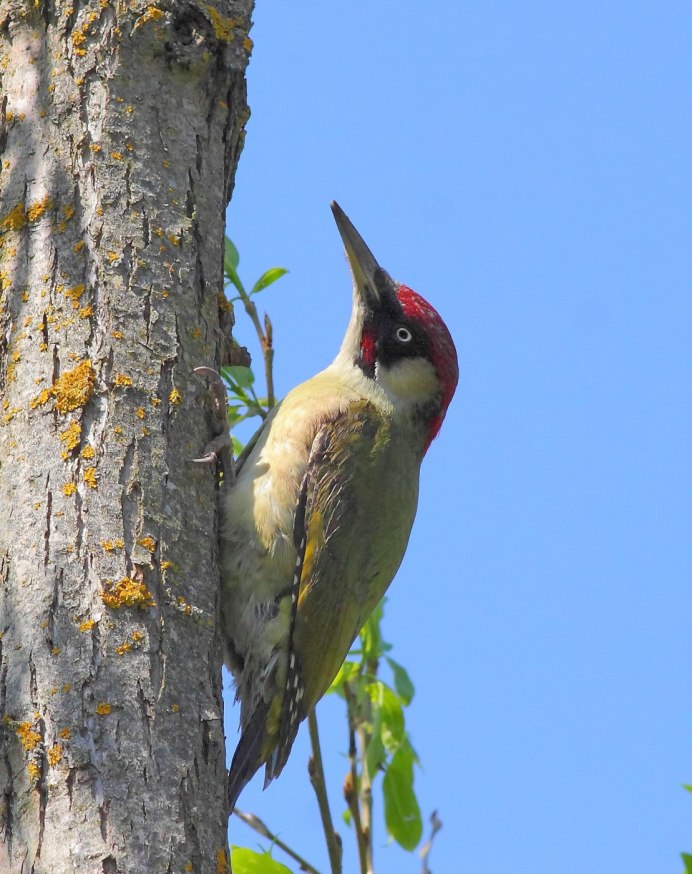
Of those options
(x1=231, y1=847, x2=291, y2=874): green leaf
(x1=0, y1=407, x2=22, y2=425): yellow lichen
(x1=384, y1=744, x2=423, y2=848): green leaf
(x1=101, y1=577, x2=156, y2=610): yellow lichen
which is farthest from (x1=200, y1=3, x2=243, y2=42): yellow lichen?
(x1=384, y1=744, x2=423, y2=848): green leaf

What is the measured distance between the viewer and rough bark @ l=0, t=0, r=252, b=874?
2.28 metres

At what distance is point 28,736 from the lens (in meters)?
2.28

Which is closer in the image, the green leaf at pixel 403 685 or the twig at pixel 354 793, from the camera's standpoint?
the twig at pixel 354 793

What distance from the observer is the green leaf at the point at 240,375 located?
3.51 meters

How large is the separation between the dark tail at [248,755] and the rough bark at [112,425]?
770 millimetres

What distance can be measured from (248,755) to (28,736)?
4.14 ft

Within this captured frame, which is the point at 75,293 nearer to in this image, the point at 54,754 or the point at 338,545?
the point at 54,754

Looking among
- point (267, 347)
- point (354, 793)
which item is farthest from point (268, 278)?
point (354, 793)

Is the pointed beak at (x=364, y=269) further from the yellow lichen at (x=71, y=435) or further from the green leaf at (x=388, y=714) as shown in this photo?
the yellow lichen at (x=71, y=435)

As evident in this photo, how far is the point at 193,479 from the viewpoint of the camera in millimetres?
2840

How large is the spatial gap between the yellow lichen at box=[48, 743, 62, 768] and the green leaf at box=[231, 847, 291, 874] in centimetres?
83

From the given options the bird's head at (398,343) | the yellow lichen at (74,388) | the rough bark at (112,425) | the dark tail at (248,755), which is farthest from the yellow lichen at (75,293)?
the bird's head at (398,343)

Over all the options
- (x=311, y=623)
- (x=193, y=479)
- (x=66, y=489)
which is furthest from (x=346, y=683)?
(x=66, y=489)

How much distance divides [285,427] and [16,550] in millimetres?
1288
